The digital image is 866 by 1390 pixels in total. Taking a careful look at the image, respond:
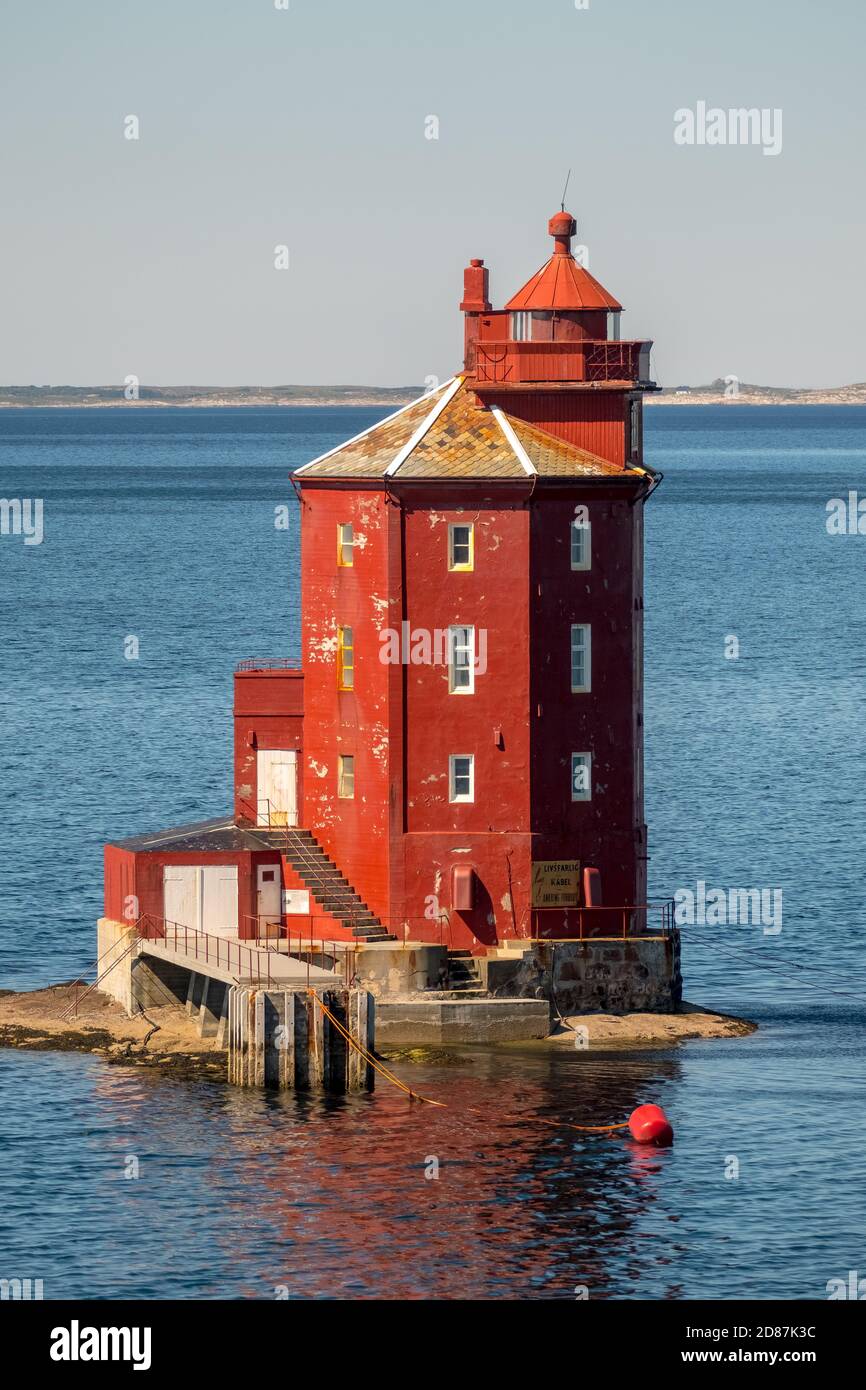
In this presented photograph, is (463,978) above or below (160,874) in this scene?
below

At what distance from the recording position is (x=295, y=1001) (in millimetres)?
61375

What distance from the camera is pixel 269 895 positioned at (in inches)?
2665

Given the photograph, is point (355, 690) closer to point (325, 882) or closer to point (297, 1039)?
point (325, 882)

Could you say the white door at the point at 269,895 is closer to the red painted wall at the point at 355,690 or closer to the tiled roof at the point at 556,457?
the red painted wall at the point at 355,690

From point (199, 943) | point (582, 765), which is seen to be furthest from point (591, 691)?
point (199, 943)

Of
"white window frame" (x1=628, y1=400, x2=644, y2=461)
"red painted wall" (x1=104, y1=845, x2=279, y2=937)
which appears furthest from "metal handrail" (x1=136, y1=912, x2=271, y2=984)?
"white window frame" (x1=628, y1=400, x2=644, y2=461)

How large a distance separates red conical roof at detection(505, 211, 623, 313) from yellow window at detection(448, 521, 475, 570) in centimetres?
577

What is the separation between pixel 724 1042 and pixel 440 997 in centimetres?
653

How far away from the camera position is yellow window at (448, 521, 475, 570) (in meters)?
66.1

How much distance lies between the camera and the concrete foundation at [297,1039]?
61438 millimetres

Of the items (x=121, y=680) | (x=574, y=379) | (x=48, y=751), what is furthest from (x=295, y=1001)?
(x=121, y=680)

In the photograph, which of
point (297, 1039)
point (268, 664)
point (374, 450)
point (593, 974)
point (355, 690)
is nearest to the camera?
point (297, 1039)

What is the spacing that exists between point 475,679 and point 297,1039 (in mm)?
9525
